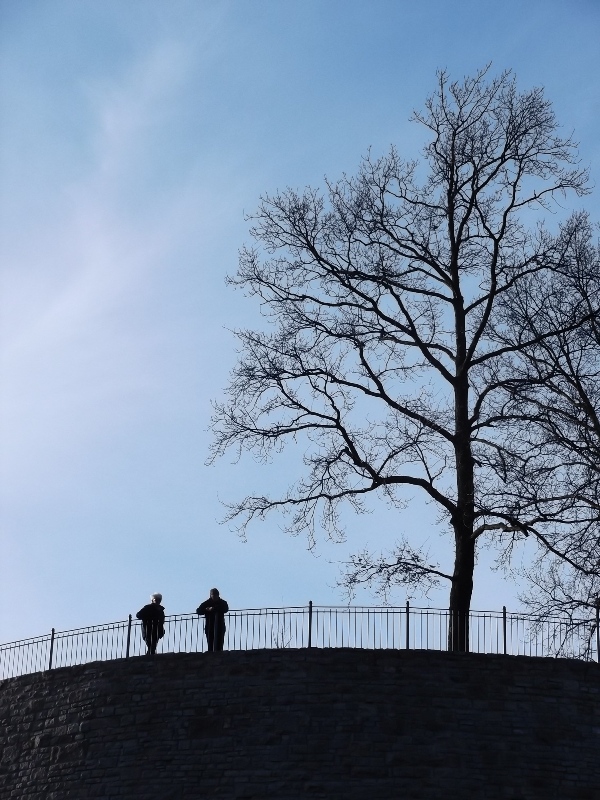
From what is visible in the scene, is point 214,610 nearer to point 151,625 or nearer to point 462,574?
point 151,625

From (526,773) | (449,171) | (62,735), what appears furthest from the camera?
(449,171)

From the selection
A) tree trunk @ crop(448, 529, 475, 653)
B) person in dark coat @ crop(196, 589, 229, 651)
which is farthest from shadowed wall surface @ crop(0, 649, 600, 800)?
tree trunk @ crop(448, 529, 475, 653)

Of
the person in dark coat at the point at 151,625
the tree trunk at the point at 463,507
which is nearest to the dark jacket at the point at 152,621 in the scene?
the person in dark coat at the point at 151,625

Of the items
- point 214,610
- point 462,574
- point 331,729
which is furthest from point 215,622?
point 462,574

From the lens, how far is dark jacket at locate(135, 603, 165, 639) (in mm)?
27422

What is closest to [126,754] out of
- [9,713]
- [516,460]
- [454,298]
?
[9,713]

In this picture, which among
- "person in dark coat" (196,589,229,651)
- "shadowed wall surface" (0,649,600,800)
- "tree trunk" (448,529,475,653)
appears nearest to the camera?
"shadowed wall surface" (0,649,600,800)

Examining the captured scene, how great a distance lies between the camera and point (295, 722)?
25203 millimetres

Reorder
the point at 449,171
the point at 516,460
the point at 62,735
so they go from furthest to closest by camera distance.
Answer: the point at 449,171 → the point at 516,460 → the point at 62,735

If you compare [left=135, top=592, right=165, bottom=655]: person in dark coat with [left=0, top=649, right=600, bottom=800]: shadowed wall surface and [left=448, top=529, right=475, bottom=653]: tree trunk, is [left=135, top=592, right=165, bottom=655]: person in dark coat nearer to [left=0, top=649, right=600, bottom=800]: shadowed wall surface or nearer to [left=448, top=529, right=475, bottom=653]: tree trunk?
[left=0, top=649, right=600, bottom=800]: shadowed wall surface

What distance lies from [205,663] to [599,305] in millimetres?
10482

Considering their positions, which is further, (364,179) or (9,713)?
(364,179)

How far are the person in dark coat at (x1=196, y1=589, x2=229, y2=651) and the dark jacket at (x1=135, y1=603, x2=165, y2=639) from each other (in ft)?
2.75

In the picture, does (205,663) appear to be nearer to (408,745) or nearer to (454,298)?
(408,745)
